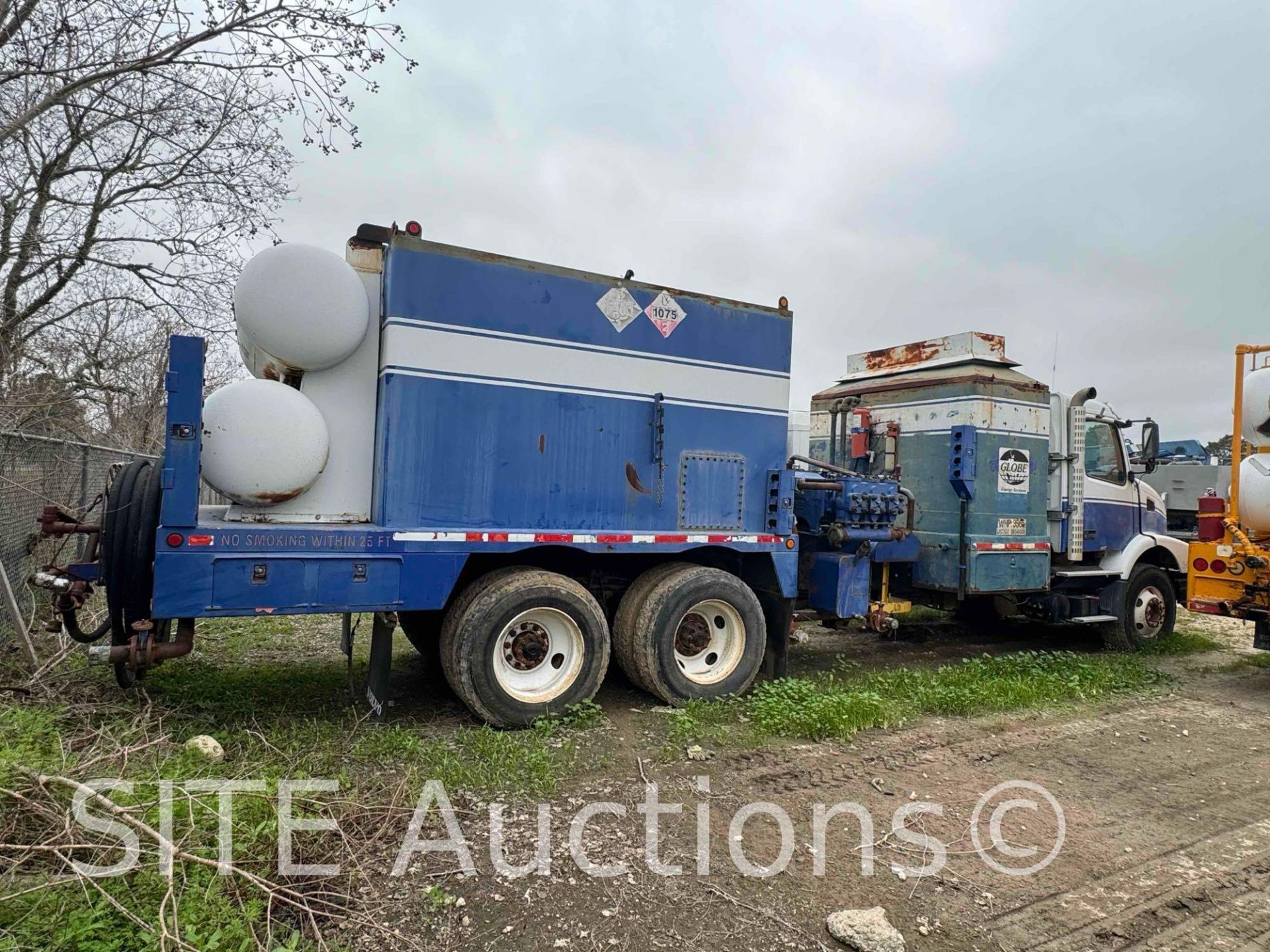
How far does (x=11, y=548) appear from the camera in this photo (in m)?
6.15

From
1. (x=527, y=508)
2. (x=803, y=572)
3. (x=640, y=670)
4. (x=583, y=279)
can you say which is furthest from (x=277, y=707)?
(x=803, y=572)

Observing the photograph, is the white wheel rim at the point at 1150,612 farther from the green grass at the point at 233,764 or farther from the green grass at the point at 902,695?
the green grass at the point at 233,764

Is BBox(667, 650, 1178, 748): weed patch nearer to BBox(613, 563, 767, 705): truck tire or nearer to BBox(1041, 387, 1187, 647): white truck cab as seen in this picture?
BBox(613, 563, 767, 705): truck tire

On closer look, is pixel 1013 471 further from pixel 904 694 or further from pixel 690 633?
pixel 690 633

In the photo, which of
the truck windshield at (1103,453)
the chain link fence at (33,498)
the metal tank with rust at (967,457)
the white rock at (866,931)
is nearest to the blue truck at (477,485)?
the chain link fence at (33,498)

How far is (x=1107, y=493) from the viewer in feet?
30.4

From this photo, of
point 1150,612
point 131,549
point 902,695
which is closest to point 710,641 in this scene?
point 902,695

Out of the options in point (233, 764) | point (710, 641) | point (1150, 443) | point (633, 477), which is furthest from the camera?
point (1150, 443)

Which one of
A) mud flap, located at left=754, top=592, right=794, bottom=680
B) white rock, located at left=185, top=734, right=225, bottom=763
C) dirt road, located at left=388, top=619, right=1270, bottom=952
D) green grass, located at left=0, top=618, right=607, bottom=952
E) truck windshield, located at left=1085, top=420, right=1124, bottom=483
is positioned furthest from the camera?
truck windshield, located at left=1085, top=420, right=1124, bottom=483

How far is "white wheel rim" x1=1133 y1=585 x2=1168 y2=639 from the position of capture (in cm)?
934

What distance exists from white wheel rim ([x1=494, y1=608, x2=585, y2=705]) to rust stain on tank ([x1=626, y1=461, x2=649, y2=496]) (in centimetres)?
110

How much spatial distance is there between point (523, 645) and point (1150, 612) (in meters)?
8.04

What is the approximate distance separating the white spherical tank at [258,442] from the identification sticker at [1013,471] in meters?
6.69

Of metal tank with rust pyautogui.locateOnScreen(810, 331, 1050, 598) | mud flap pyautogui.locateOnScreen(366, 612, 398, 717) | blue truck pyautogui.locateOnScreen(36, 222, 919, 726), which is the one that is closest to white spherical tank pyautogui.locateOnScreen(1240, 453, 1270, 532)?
metal tank with rust pyautogui.locateOnScreen(810, 331, 1050, 598)
